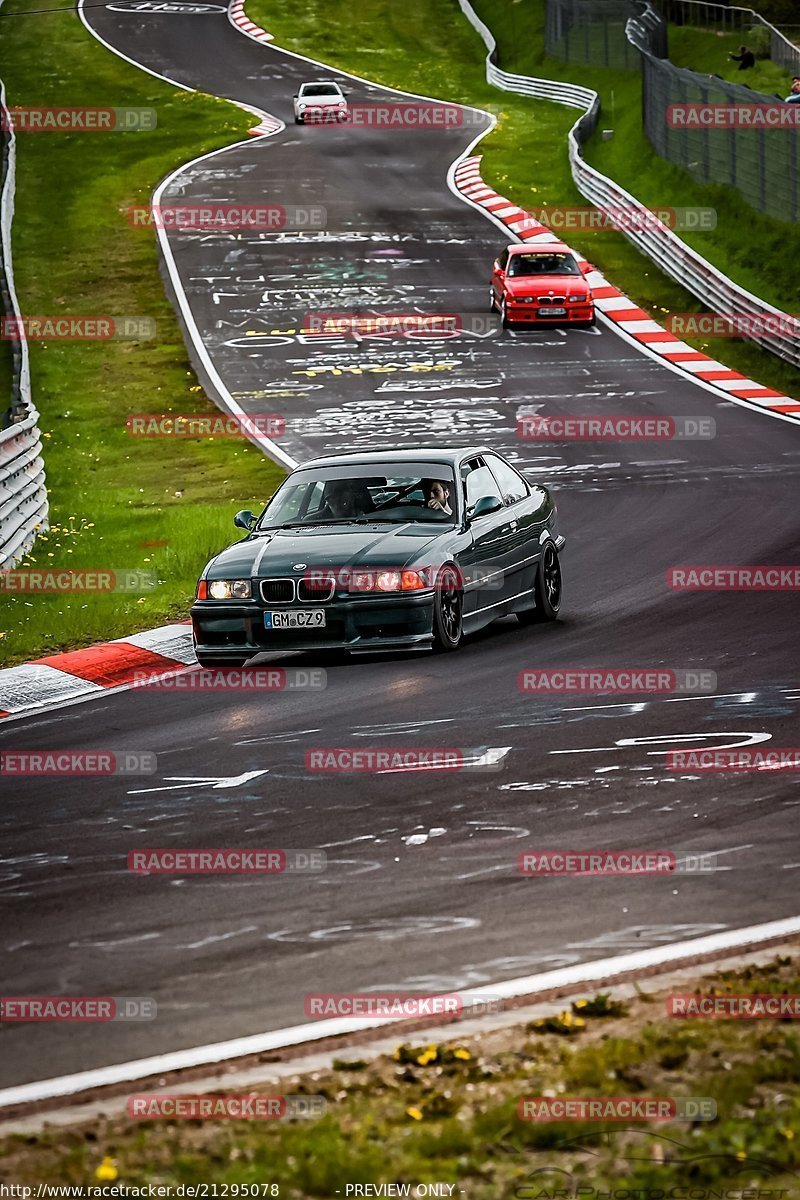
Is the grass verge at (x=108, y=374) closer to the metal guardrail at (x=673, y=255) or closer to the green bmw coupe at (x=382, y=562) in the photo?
the green bmw coupe at (x=382, y=562)

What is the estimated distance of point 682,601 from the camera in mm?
14828

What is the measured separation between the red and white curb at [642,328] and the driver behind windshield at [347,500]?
13230 millimetres

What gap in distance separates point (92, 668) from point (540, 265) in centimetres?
2141

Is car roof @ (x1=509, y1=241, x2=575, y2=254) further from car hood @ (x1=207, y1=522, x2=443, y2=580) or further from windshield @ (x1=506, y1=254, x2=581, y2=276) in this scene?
car hood @ (x1=207, y1=522, x2=443, y2=580)

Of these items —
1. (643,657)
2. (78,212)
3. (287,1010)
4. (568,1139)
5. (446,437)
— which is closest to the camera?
(568,1139)

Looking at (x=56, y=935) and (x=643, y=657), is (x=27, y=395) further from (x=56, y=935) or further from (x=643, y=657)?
(x=56, y=935)

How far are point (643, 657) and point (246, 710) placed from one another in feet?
9.40

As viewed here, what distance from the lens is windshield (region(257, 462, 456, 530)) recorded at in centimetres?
1380

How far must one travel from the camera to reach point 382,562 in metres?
12.9

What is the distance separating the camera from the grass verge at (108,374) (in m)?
16.2

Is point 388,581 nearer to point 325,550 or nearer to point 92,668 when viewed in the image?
point 325,550

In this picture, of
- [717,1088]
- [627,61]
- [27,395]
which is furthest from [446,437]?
[627,61]

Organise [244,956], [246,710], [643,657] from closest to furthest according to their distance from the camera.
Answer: [244,956] → [246,710] → [643,657]

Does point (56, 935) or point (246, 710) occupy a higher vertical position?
point (56, 935)
